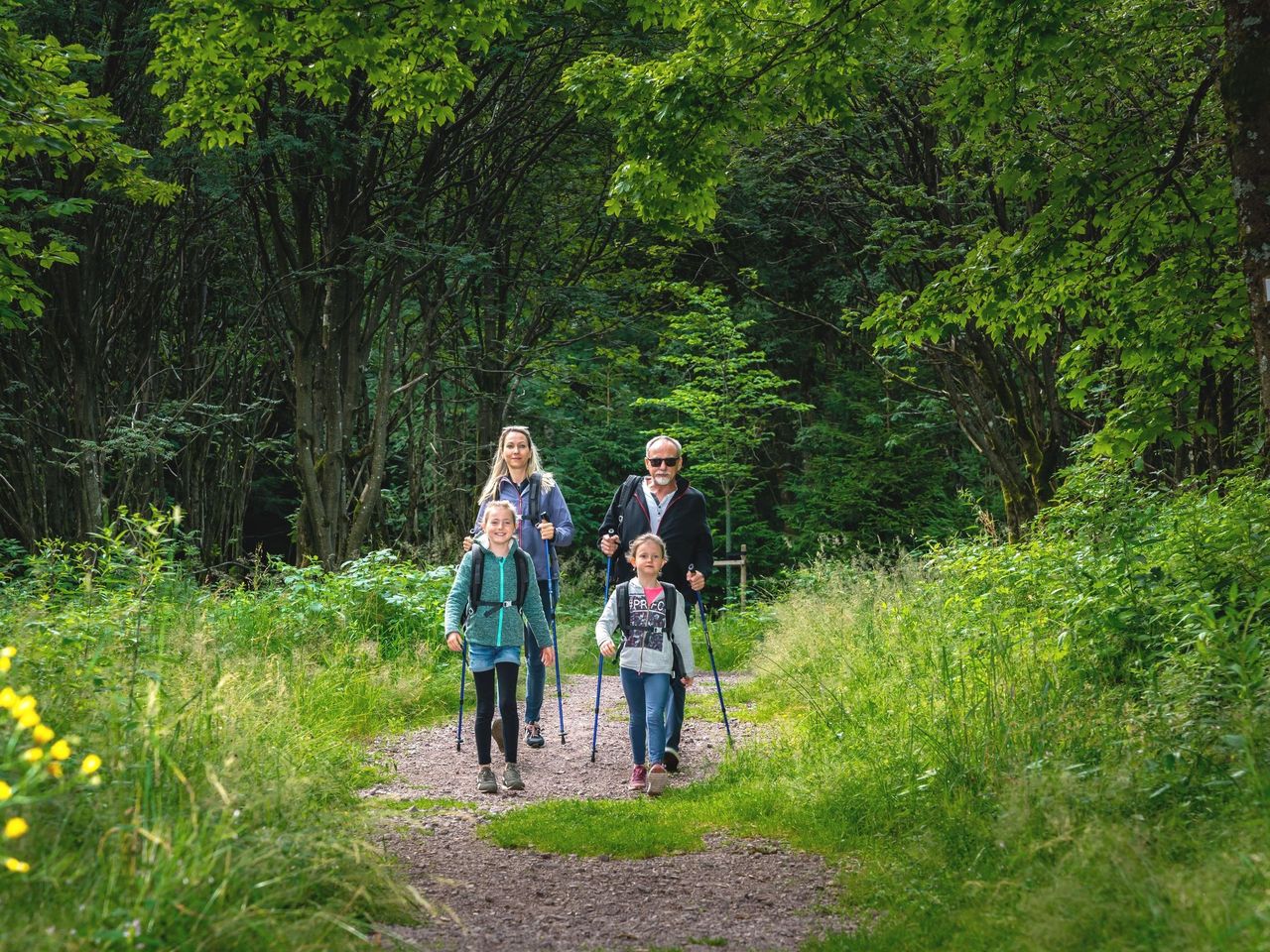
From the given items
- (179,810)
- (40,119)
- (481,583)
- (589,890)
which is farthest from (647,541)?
(40,119)

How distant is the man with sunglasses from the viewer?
783 centimetres

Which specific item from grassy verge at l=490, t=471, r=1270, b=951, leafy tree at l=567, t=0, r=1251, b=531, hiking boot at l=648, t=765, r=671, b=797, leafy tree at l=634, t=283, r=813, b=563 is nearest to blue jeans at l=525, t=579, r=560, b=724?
hiking boot at l=648, t=765, r=671, b=797

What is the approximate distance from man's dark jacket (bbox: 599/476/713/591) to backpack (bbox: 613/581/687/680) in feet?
1.57

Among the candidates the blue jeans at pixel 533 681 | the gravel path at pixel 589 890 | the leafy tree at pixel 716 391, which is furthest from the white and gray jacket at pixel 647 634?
the leafy tree at pixel 716 391

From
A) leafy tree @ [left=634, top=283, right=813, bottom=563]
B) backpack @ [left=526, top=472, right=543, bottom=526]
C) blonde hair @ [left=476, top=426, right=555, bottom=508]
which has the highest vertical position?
leafy tree @ [left=634, top=283, right=813, bottom=563]

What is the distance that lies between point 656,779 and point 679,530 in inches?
69.0

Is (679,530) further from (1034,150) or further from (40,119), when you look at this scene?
(40,119)

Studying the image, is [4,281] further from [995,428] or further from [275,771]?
[995,428]

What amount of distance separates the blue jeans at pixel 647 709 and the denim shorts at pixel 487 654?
2.40 ft

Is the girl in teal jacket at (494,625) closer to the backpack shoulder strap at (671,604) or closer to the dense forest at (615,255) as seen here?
the backpack shoulder strap at (671,604)

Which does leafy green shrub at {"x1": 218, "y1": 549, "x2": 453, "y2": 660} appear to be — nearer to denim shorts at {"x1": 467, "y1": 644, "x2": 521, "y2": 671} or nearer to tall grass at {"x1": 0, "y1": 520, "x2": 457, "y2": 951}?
tall grass at {"x1": 0, "y1": 520, "x2": 457, "y2": 951}

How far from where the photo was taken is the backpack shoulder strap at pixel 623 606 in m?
7.29

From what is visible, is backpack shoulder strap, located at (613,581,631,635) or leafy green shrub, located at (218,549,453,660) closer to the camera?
backpack shoulder strap, located at (613,581,631,635)

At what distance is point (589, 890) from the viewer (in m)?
5.16
